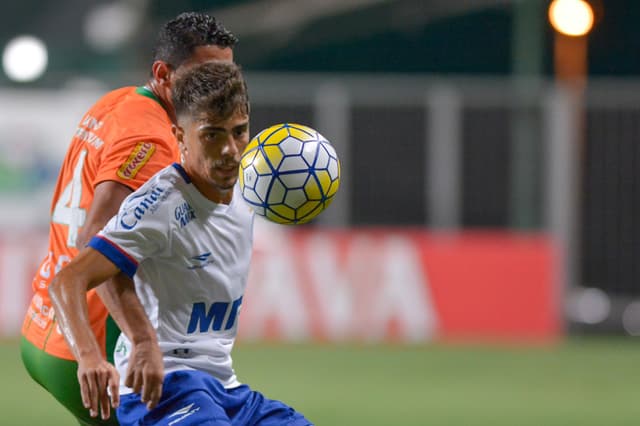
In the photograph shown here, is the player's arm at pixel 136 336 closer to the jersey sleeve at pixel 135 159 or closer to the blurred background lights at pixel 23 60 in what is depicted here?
the jersey sleeve at pixel 135 159

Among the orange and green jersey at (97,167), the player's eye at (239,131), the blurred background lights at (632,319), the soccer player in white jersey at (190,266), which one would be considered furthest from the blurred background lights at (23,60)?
the player's eye at (239,131)

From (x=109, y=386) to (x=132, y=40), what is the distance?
15.5 meters

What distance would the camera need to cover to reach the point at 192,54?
529 centimetres

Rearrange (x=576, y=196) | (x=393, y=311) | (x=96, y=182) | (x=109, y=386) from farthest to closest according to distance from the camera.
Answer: (x=576, y=196), (x=393, y=311), (x=96, y=182), (x=109, y=386)

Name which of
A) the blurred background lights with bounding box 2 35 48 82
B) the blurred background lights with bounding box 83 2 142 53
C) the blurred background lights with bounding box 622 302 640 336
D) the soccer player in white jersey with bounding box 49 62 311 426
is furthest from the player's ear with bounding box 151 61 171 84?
the blurred background lights with bounding box 83 2 142 53

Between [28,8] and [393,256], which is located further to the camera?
[28,8]

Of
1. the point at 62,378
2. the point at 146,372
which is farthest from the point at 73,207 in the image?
the point at 146,372

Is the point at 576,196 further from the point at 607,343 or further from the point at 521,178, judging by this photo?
the point at 607,343

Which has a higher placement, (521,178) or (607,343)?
(521,178)

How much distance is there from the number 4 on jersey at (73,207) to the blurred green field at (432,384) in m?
3.90

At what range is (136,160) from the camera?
4.94 meters

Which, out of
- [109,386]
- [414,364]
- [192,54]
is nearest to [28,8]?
[414,364]

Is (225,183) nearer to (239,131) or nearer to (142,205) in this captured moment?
(239,131)

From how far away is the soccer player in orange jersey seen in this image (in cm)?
494
